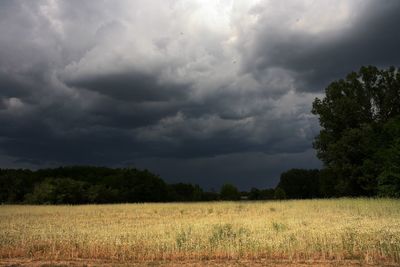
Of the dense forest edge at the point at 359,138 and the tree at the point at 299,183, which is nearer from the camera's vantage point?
the dense forest edge at the point at 359,138

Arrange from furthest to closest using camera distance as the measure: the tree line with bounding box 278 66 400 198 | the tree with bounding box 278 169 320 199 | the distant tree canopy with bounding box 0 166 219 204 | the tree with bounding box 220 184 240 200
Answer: the tree with bounding box 220 184 240 200
the tree with bounding box 278 169 320 199
the distant tree canopy with bounding box 0 166 219 204
the tree line with bounding box 278 66 400 198

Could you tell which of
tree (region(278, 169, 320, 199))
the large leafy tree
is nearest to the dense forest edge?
the large leafy tree

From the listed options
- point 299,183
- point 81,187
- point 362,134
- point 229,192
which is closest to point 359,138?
point 362,134

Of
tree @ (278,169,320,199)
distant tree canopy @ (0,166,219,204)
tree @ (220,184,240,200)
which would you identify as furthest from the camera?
tree @ (220,184,240,200)

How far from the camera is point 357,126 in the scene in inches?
2505

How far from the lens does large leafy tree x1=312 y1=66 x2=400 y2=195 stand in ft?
193

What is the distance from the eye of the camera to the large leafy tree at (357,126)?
193ft

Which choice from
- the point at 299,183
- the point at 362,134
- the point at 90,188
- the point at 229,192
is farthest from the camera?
the point at 229,192

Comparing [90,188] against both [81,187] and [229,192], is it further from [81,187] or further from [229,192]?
[229,192]

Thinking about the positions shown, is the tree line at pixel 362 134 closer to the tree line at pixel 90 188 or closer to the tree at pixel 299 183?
the tree line at pixel 90 188

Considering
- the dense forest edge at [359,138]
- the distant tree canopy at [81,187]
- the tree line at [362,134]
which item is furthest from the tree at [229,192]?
the tree line at [362,134]

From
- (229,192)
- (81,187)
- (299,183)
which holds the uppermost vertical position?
(299,183)

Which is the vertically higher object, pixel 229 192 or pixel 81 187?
pixel 229 192

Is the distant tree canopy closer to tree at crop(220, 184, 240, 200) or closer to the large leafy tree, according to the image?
tree at crop(220, 184, 240, 200)
